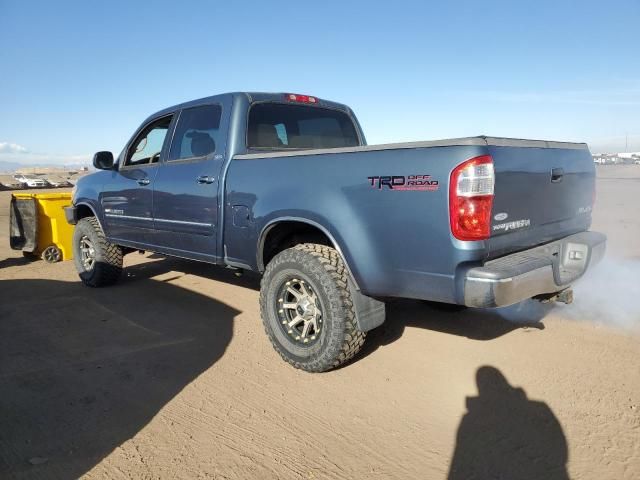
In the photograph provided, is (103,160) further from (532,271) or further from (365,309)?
(532,271)

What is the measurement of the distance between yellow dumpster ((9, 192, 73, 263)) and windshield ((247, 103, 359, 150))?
4996 millimetres

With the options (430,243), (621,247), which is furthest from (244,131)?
(621,247)

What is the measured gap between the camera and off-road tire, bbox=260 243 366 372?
3.24m

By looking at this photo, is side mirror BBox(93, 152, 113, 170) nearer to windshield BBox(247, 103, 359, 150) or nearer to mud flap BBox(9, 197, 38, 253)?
windshield BBox(247, 103, 359, 150)

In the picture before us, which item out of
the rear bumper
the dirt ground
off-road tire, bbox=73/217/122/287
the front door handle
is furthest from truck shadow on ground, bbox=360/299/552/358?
off-road tire, bbox=73/217/122/287

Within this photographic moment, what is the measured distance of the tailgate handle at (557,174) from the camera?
3193 millimetres

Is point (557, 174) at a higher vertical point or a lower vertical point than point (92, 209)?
higher

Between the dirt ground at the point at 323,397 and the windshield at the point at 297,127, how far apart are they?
1.75 meters

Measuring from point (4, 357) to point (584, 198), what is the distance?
4.67 m

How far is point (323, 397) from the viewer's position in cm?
314

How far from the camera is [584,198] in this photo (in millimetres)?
3668

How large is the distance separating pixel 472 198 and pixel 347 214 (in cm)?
82

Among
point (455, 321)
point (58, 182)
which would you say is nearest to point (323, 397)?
point (455, 321)

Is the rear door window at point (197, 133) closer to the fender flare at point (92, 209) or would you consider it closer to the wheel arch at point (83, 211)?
the fender flare at point (92, 209)
